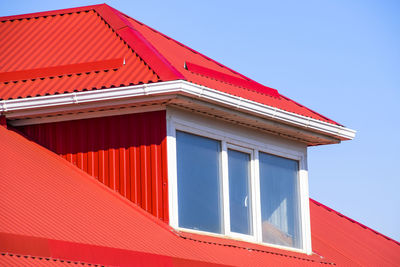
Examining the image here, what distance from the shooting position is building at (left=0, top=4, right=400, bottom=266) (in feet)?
39.4

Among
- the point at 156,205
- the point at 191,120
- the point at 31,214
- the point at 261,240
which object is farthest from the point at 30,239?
the point at 261,240

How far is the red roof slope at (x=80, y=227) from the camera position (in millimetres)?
10336

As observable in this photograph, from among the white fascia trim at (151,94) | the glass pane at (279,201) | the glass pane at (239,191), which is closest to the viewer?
the white fascia trim at (151,94)

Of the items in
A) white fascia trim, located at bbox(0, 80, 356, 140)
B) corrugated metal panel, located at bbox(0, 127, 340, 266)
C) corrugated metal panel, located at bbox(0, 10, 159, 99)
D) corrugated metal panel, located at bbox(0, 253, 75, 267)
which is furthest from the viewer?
corrugated metal panel, located at bbox(0, 10, 159, 99)

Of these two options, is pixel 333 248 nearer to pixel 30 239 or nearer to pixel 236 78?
pixel 236 78

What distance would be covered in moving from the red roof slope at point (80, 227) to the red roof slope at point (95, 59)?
1.19m

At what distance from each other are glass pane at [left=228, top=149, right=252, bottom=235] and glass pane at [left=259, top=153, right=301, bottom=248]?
42 cm

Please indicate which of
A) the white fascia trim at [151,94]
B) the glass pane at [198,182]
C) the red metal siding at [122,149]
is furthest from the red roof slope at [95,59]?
the glass pane at [198,182]

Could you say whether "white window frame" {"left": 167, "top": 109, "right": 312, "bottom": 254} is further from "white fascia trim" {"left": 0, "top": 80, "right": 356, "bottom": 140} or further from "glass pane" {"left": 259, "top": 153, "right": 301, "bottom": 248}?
"white fascia trim" {"left": 0, "top": 80, "right": 356, "bottom": 140}

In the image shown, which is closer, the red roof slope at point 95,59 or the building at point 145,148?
the building at point 145,148

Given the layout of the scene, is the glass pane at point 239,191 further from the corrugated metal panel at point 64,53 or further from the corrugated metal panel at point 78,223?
the corrugated metal panel at point 64,53

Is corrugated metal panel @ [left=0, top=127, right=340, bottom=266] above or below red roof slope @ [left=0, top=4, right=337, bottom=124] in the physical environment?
below

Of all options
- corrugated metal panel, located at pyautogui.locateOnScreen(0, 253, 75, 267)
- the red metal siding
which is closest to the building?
the red metal siding

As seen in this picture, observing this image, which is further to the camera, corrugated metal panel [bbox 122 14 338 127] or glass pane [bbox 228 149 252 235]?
glass pane [bbox 228 149 252 235]
